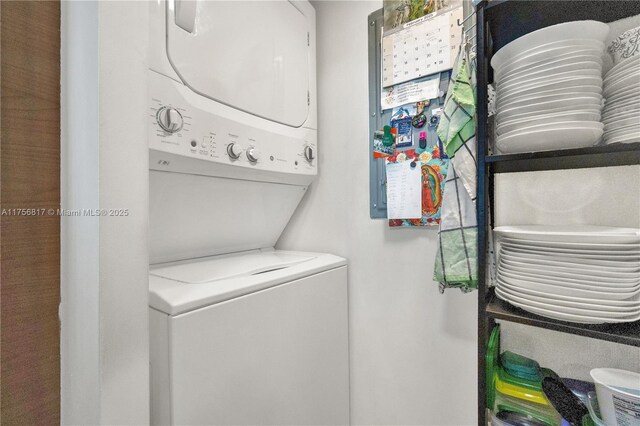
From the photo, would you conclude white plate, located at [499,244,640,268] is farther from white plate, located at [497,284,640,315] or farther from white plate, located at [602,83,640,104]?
white plate, located at [602,83,640,104]

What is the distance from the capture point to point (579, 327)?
Answer: 2.48 ft

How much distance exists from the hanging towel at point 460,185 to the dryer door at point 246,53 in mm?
729

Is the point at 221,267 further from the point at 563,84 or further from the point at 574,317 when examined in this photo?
the point at 563,84

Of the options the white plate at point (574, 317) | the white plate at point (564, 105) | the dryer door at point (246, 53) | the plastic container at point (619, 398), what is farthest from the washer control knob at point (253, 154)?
the plastic container at point (619, 398)

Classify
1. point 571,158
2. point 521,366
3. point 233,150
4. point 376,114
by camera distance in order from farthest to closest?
point 376,114, point 233,150, point 521,366, point 571,158

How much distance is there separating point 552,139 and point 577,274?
1.18ft

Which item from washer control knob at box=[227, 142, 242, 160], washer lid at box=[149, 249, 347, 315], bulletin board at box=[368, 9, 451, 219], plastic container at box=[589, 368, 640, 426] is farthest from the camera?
bulletin board at box=[368, 9, 451, 219]

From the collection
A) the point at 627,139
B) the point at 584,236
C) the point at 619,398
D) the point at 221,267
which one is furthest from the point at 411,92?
the point at 619,398

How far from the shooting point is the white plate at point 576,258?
720mm

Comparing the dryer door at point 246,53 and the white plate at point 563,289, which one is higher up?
the dryer door at point 246,53

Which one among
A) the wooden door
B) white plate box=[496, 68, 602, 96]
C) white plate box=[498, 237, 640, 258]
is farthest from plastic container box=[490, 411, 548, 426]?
the wooden door

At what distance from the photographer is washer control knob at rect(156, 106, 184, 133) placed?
3.02 feet

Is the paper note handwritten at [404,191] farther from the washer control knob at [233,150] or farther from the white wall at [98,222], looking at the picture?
the white wall at [98,222]

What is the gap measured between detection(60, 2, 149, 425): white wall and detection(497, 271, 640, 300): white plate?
999mm
